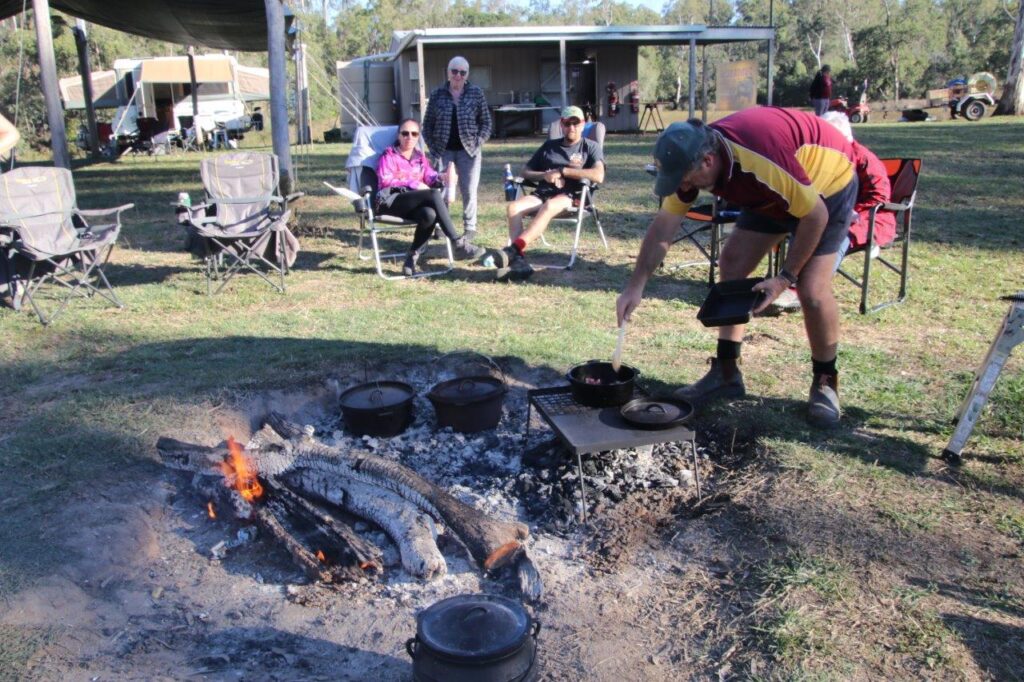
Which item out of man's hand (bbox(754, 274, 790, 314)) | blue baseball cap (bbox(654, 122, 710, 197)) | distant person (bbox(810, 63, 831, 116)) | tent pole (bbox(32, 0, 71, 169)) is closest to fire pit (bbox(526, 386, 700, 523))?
man's hand (bbox(754, 274, 790, 314))

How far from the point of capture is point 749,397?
3.80m

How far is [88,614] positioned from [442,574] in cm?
107

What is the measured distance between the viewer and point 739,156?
2943mm

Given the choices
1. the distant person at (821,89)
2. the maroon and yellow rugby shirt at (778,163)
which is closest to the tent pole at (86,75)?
the distant person at (821,89)

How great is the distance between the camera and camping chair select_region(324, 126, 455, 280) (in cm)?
655

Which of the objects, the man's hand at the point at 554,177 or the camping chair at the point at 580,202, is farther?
the man's hand at the point at 554,177

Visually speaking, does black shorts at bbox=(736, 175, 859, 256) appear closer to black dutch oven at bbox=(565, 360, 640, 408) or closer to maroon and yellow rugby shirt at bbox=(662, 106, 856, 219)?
maroon and yellow rugby shirt at bbox=(662, 106, 856, 219)

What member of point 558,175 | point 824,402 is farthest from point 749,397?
point 558,175

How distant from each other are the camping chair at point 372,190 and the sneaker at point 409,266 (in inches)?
1.4

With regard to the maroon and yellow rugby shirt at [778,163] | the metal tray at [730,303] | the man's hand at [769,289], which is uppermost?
the maroon and yellow rugby shirt at [778,163]

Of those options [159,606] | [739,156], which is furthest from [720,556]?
[159,606]

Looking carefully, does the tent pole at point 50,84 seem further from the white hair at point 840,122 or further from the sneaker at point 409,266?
the white hair at point 840,122

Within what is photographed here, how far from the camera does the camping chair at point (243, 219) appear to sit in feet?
20.2

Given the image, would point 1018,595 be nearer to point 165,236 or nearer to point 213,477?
point 213,477
